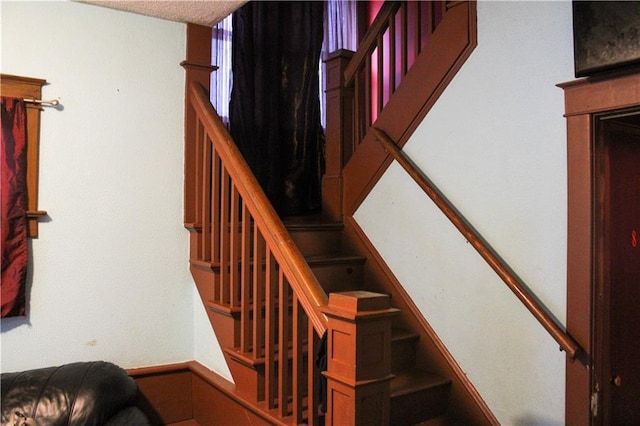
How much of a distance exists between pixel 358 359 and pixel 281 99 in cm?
261

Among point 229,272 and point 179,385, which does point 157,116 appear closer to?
point 229,272

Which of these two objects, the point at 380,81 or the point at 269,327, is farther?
the point at 380,81

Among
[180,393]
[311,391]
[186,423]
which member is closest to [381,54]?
[311,391]

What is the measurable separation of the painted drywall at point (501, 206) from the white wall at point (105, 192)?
50.9 inches

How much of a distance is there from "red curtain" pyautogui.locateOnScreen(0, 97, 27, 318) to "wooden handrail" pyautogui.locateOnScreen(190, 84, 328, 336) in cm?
87

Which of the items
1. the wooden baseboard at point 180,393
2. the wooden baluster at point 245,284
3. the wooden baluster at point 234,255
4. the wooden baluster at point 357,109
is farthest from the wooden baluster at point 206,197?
the wooden baluster at point 357,109

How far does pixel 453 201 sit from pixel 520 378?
35.1 inches

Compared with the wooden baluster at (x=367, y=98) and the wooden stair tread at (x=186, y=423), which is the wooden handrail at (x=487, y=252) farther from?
the wooden stair tread at (x=186, y=423)

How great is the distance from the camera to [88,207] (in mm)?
2695

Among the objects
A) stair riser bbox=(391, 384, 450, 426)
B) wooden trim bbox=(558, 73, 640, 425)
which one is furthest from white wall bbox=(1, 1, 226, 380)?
wooden trim bbox=(558, 73, 640, 425)

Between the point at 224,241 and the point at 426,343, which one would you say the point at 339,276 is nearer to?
the point at 426,343

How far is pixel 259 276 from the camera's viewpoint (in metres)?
2.26

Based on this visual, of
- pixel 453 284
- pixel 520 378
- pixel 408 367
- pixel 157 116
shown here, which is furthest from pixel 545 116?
pixel 157 116

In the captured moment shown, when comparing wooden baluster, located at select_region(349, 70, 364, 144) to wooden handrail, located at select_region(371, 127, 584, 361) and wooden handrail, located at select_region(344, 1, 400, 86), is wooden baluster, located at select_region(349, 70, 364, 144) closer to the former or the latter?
wooden handrail, located at select_region(344, 1, 400, 86)
